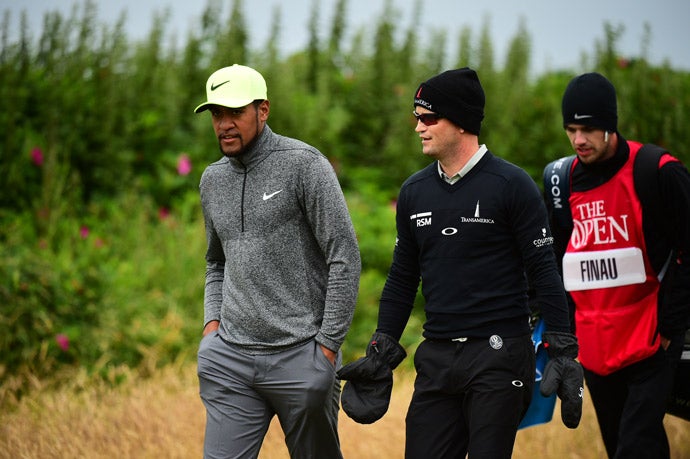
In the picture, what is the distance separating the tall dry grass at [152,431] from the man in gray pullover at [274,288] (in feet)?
5.68

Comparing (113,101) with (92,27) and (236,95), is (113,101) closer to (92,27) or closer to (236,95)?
(92,27)

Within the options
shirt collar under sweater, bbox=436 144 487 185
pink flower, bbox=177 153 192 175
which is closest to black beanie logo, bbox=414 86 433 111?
shirt collar under sweater, bbox=436 144 487 185

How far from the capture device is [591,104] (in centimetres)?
461

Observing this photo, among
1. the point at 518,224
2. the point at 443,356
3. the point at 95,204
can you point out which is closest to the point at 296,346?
the point at 443,356

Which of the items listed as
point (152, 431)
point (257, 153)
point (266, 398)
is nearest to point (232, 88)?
point (257, 153)

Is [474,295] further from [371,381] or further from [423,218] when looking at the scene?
[371,381]

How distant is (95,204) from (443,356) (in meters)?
7.26

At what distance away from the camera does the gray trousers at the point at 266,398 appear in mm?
4188

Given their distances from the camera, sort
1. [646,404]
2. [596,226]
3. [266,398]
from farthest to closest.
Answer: [596,226]
[646,404]
[266,398]

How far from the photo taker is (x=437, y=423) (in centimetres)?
389

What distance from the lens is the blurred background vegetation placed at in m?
8.12

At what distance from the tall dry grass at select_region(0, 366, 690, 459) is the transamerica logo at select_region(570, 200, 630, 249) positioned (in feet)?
7.06

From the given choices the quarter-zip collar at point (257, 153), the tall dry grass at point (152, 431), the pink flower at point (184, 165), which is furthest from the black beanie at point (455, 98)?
the pink flower at point (184, 165)

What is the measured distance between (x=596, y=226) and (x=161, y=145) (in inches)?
302
